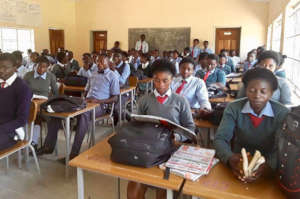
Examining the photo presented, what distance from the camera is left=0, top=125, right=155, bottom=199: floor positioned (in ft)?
8.05

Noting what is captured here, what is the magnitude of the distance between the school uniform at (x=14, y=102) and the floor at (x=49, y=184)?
1.57 ft

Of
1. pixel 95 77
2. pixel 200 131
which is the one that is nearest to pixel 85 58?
pixel 95 77

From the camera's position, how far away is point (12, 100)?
8.08 feet

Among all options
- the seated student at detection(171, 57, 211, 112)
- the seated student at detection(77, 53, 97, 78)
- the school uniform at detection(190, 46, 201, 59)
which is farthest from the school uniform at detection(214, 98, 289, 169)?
the school uniform at detection(190, 46, 201, 59)

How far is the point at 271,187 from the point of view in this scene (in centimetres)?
125

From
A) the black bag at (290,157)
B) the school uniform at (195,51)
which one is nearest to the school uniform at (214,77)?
the black bag at (290,157)

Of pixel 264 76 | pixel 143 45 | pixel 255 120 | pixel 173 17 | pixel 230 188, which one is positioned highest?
pixel 173 17

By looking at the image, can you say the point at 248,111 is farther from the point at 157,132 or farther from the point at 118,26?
the point at 118,26

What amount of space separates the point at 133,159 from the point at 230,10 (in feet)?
31.9

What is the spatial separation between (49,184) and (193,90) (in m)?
1.70

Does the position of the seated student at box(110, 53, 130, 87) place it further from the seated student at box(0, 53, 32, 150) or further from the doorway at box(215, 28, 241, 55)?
the doorway at box(215, 28, 241, 55)

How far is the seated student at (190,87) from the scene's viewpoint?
280 centimetres

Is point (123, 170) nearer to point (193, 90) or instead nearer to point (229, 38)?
point (193, 90)

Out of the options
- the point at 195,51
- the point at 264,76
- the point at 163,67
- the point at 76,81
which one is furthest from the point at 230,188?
the point at 195,51
